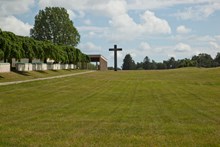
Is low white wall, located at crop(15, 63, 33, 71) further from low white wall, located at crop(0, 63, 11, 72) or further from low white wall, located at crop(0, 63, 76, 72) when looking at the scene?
low white wall, located at crop(0, 63, 11, 72)

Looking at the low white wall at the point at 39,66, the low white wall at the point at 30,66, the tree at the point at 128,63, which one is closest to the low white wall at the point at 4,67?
the low white wall at the point at 30,66

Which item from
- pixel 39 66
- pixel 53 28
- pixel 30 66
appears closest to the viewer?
pixel 30 66

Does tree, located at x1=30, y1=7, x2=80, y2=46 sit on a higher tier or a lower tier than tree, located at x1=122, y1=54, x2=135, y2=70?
higher

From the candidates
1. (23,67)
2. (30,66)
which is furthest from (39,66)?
(23,67)

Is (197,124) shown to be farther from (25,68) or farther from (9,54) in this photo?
(25,68)

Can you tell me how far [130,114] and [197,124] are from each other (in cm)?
353

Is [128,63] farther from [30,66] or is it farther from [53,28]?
[30,66]

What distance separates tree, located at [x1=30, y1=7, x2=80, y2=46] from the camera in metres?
100

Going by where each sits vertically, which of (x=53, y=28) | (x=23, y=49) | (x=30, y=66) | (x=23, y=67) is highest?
(x=53, y=28)

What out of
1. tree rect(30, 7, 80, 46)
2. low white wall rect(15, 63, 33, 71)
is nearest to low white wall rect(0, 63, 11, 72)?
low white wall rect(15, 63, 33, 71)

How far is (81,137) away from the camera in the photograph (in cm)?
1069

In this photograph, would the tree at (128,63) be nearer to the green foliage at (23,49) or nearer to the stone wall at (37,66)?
the stone wall at (37,66)

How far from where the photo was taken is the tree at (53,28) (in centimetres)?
10025

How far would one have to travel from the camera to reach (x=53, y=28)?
101 meters
